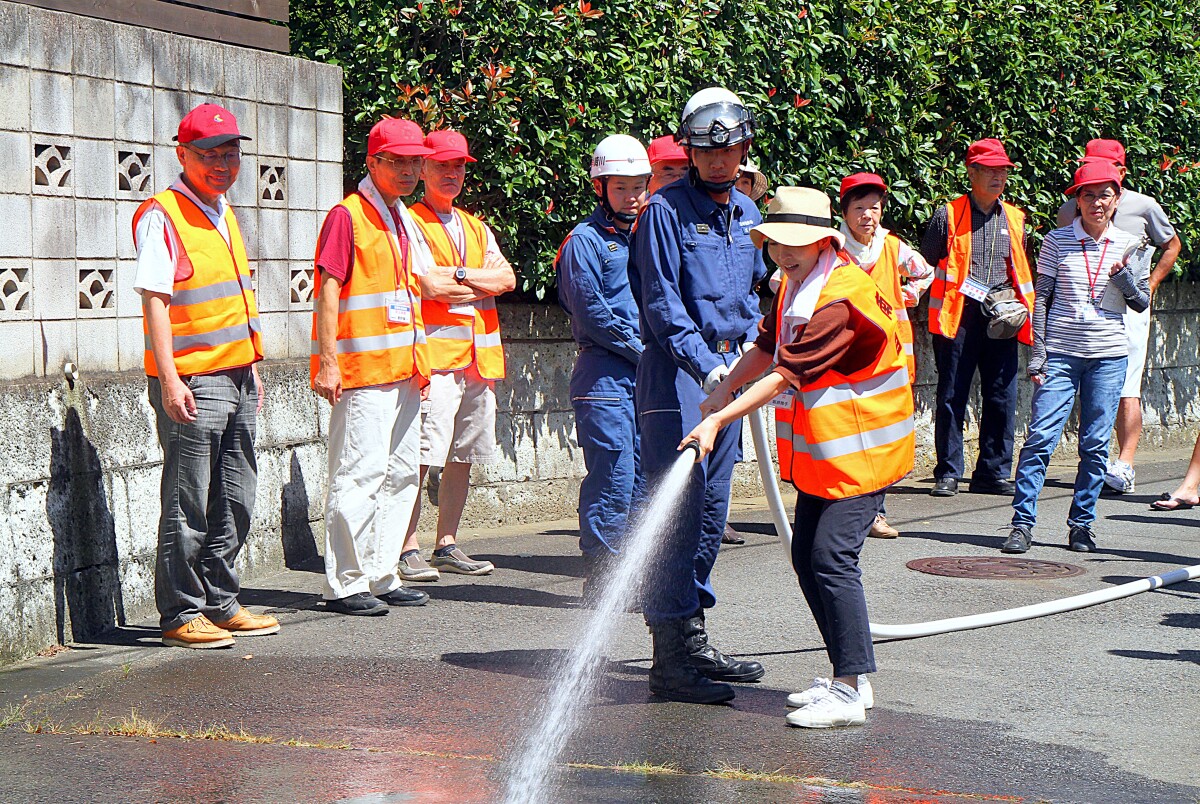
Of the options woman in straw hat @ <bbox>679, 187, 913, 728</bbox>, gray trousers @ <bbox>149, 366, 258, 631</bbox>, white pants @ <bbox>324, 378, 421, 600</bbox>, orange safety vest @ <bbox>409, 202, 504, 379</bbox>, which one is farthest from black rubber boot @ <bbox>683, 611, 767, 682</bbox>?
orange safety vest @ <bbox>409, 202, 504, 379</bbox>

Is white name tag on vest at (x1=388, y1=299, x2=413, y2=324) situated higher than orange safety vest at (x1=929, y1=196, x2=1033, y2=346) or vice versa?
orange safety vest at (x1=929, y1=196, x2=1033, y2=346)

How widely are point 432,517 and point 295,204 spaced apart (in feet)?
6.32

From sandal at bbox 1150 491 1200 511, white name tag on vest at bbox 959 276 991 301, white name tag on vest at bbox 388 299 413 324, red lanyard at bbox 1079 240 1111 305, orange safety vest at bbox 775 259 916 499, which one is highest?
red lanyard at bbox 1079 240 1111 305

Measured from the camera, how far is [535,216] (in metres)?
8.99

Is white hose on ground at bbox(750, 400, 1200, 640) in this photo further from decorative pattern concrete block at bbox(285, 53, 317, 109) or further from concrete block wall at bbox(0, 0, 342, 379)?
decorative pattern concrete block at bbox(285, 53, 317, 109)

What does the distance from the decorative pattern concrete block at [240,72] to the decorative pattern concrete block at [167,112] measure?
0.37 metres

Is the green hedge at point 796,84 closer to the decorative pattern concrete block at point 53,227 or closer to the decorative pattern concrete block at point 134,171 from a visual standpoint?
the decorative pattern concrete block at point 134,171

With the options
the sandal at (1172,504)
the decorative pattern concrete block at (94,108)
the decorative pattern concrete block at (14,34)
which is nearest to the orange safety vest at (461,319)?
the decorative pattern concrete block at (94,108)

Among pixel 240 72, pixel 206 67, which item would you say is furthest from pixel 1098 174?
pixel 206 67

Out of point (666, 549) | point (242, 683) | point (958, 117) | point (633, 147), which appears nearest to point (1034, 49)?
point (958, 117)

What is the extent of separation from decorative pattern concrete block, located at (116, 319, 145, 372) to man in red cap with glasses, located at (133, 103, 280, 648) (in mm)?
603

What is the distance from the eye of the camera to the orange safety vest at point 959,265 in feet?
33.8

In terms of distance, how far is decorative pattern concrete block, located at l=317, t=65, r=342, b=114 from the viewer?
821 cm

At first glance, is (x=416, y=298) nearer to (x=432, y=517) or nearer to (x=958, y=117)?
(x=432, y=517)
